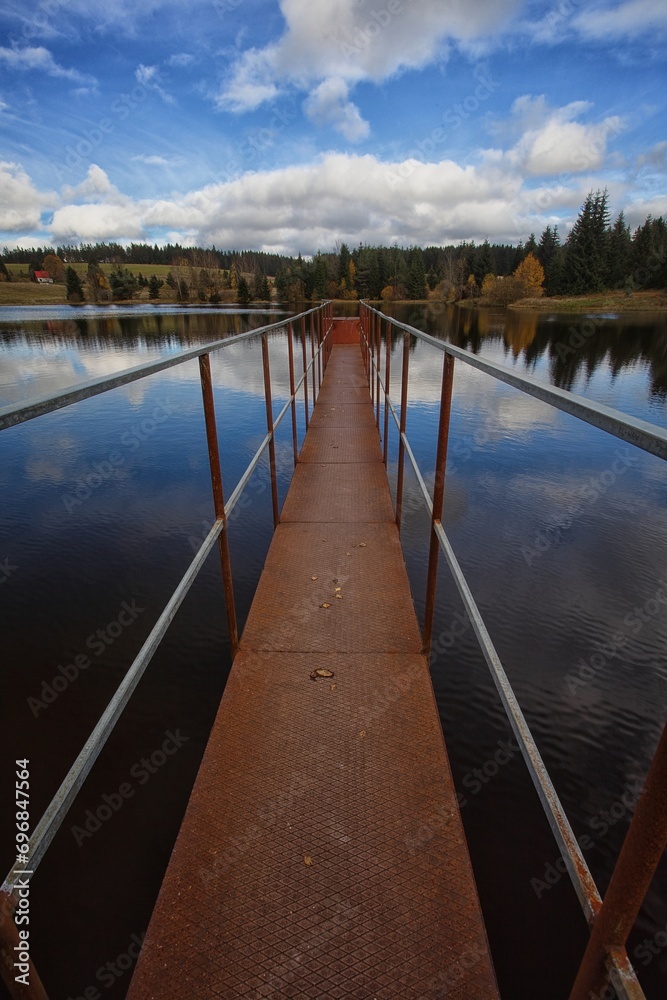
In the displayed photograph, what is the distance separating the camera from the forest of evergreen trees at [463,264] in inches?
A: 2101

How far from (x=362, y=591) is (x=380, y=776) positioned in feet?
3.91

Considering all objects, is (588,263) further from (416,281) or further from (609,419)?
(609,419)

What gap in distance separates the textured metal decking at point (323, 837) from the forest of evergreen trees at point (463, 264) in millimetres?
57657

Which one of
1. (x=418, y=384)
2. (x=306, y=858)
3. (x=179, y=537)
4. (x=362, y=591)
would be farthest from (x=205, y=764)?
(x=418, y=384)

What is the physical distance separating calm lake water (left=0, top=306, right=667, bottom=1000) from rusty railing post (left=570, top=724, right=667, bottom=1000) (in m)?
0.83

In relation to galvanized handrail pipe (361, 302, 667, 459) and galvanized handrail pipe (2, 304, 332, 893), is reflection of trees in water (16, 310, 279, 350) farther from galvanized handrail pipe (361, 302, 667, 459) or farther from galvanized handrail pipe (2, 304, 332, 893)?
galvanized handrail pipe (361, 302, 667, 459)

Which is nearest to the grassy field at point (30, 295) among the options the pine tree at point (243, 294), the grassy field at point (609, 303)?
the pine tree at point (243, 294)

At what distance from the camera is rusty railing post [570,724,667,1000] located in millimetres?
686

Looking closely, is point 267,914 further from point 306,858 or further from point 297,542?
point 297,542

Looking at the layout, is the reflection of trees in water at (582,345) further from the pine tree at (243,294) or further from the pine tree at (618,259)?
the pine tree at (243,294)

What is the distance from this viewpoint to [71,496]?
7270 millimetres

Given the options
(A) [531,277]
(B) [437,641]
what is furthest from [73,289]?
(B) [437,641]

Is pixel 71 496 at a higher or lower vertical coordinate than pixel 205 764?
lower

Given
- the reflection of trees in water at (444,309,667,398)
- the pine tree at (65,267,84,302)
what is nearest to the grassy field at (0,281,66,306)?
the pine tree at (65,267,84,302)
